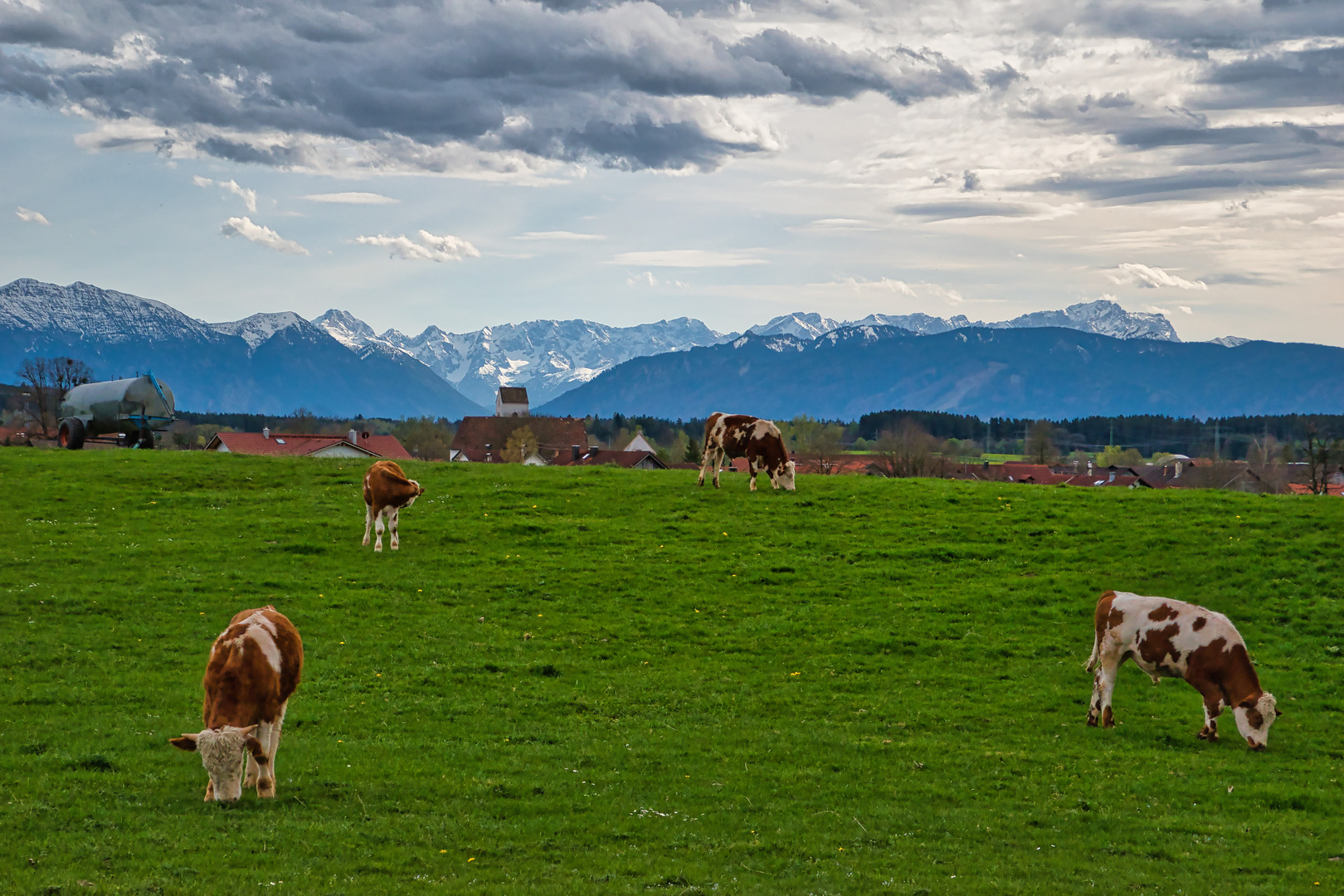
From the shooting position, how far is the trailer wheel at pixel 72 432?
53438 mm

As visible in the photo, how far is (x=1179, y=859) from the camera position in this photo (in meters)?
12.8

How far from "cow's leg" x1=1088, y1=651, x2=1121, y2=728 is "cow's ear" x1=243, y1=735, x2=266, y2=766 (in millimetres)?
14275

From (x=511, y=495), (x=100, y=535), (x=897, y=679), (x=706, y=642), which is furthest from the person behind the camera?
(x=511, y=495)

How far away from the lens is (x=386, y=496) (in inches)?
1202

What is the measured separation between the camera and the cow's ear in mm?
12734

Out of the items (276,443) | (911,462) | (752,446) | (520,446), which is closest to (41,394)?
(276,443)

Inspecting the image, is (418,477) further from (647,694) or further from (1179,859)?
(1179,859)

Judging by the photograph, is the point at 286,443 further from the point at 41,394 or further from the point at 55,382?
the point at 41,394

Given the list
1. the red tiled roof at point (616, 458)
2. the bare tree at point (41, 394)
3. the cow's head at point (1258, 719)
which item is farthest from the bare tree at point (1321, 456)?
the bare tree at point (41, 394)

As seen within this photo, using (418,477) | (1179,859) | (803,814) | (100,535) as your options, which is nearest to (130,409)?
(418,477)

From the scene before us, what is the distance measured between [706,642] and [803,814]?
32.4 ft

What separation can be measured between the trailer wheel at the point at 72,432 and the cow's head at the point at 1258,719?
5496 cm

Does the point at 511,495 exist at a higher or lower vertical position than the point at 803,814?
higher

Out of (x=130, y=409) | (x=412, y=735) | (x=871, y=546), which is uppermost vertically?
(x=130, y=409)
